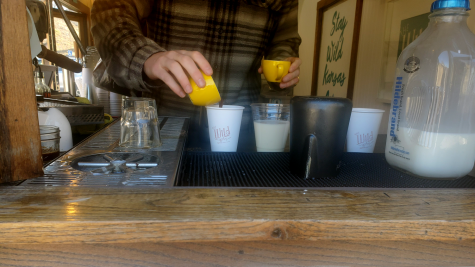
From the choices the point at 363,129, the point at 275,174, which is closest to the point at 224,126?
the point at 275,174

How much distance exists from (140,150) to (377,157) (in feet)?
1.99

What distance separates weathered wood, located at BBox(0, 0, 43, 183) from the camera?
46 cm

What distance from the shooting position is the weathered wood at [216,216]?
0.37 m

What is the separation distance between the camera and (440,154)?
1.91 ft

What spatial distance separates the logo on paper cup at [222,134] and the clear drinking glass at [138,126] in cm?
16

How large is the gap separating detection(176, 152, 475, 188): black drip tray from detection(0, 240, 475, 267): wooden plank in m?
0.12

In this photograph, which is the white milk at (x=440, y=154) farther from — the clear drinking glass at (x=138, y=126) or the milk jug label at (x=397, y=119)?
the clear drinking glass at (x=138, y=126)

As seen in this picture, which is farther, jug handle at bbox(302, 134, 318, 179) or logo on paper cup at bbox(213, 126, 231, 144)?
logo on paper cup at bbox(213, 126, 231, 144)

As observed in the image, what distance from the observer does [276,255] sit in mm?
430

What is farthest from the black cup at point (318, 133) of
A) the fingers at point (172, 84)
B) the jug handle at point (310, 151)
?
the fingers at point (172, 84)

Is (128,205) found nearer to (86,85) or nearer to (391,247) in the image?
(391,247)

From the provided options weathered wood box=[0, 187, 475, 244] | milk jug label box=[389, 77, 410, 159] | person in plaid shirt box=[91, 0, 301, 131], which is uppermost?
Result: person in plaid shirt box=[91, 0, 301, 131]

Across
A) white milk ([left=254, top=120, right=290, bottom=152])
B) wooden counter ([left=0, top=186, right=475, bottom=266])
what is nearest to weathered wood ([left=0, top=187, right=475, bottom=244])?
wooden counter ([left=0, top=186, right=475, bottom=266])

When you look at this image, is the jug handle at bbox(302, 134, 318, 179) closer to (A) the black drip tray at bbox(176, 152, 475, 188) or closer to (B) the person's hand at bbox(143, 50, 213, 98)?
(A) the black drip tray at bbox(176, 152, 475, 188)
